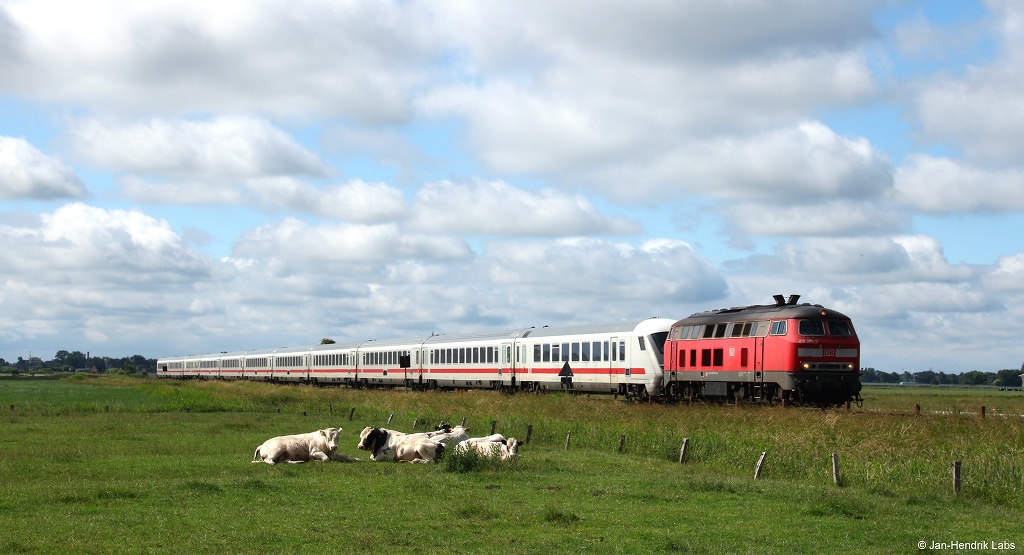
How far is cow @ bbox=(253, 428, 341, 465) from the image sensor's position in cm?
2167

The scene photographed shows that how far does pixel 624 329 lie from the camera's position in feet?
148

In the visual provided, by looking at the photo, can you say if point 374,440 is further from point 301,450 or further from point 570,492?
point 570,492

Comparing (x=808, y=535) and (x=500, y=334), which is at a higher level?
(x=500, y=334)

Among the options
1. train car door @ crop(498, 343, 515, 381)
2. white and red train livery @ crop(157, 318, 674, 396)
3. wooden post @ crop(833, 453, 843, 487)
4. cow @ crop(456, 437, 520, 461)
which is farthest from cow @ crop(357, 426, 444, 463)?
train car door @ crop(498, 343, 515, 381)

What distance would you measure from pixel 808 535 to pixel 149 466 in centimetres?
1366

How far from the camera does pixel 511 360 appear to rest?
55250 mm

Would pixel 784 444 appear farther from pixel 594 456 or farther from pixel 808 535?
pixel 808 535

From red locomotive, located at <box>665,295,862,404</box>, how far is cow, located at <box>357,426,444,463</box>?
15.4m

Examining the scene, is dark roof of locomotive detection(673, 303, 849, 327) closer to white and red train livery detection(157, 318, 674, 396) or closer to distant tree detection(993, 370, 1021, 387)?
white and red train livery detection(157, 318, 674, 396)

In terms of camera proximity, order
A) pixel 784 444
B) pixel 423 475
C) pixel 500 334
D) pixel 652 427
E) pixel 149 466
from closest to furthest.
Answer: pixel 423 475 < pixel 149 466 < pixel 784 444 < pixel 652 427 < pixel 500 334

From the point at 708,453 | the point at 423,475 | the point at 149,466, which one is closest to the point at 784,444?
the point at 708,453

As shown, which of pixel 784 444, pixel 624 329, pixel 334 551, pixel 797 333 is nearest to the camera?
pixel 334 551

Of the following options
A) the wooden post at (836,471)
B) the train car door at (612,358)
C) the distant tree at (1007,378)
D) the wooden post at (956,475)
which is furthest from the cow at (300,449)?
the distant tree at (1007,378)

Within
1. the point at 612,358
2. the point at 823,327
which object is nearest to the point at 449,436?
the point at 823,327
